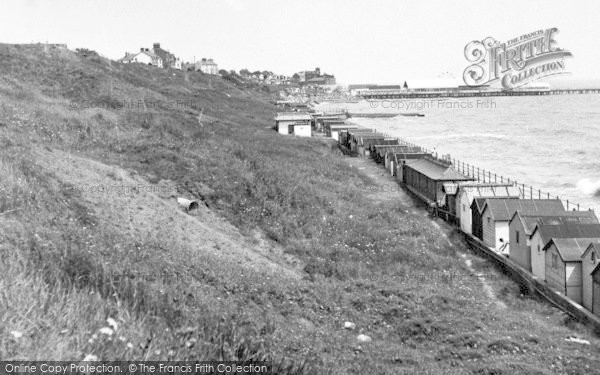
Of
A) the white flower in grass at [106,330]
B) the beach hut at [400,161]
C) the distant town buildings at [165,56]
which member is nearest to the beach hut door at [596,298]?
the white flower in grass at [106,330]

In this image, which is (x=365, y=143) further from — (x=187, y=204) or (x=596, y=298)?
(x=596, y=298)

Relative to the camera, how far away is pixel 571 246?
19.0m

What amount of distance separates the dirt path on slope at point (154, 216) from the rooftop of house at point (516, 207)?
11104 mm

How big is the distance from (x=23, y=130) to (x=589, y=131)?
104m

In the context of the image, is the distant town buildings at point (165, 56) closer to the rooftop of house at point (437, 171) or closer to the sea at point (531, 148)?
the sea at point (531, 148)

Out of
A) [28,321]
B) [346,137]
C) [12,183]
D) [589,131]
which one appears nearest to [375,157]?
[346,137]

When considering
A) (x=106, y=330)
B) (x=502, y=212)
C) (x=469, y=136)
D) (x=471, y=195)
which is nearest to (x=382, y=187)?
(x=471, y=195)

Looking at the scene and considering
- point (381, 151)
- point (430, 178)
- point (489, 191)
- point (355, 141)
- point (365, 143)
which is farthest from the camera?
point (355, 141)

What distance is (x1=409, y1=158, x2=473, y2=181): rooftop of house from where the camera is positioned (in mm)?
34719

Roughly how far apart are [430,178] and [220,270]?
24.2 metres

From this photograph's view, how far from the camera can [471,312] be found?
14891 mm

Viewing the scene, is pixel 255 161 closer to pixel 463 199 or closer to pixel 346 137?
pixel 463 199

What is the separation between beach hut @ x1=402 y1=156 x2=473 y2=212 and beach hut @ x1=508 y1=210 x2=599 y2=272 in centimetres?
993

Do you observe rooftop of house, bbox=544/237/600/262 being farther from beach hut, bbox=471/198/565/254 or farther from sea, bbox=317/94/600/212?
sea, bbox=317/94/600/212
